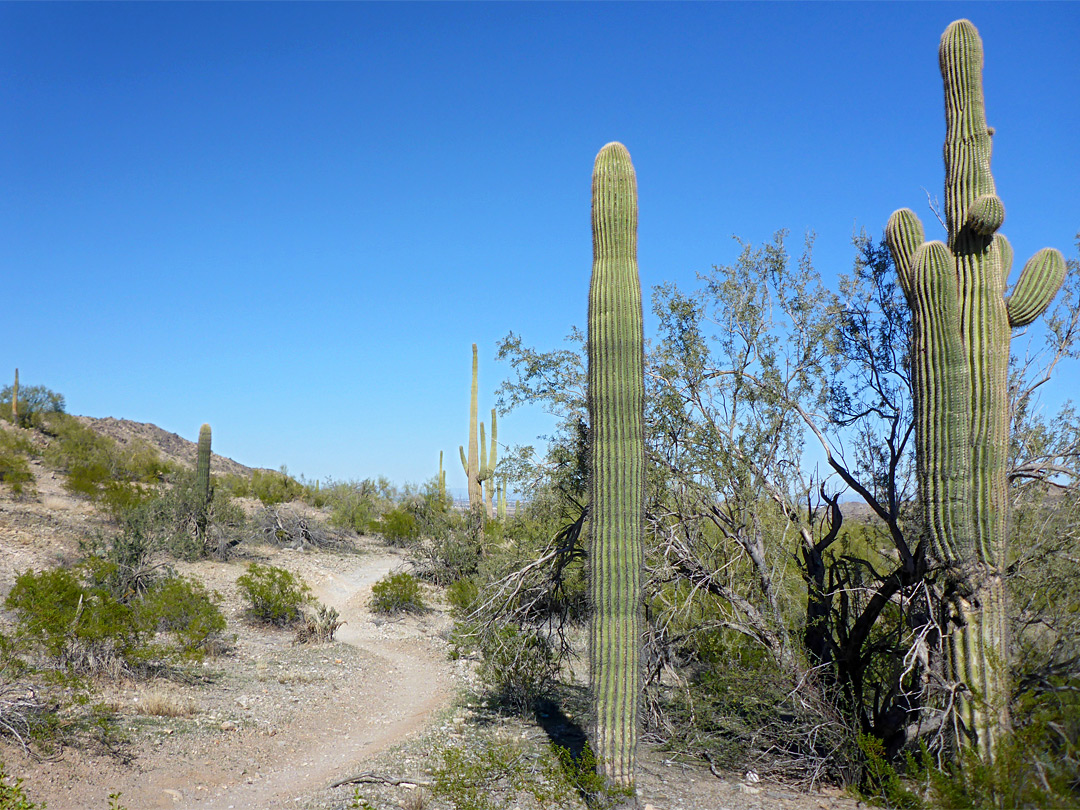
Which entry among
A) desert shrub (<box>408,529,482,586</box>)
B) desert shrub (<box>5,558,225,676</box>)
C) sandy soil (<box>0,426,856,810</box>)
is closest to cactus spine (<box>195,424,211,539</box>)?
sandy soil (<box>0,426,856,810</box>)

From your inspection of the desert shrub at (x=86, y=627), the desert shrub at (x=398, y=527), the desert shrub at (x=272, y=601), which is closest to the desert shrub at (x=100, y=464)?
the desert shrub at (x=272, y=601)

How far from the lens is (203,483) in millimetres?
19219

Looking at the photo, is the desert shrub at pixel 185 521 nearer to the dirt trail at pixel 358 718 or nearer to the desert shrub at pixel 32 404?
the dirt trail at pixel 358 718

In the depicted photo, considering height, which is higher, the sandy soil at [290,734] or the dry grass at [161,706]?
the dry grass at [161,706]

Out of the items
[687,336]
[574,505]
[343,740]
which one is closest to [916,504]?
[687,336]

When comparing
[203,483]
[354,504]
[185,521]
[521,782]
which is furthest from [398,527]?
[521,782]

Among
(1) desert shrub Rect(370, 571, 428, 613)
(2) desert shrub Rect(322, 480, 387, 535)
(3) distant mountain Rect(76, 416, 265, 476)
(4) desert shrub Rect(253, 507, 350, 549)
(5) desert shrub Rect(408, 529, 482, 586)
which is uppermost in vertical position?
(3) distant mountain Rect(76, 416, 265, 476)

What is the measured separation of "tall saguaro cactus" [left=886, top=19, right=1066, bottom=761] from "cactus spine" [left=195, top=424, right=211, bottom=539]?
17.0m

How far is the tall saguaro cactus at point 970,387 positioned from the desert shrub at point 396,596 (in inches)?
466

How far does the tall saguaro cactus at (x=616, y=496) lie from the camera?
19.0 feet

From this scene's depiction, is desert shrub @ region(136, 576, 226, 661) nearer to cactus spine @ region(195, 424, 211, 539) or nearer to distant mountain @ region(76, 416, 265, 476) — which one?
cactus spine @ region(195, 424, 211, 539)

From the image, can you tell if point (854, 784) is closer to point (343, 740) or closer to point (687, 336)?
point (687, 336)

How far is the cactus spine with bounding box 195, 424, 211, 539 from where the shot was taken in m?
18.1

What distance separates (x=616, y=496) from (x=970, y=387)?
2.78 meters
